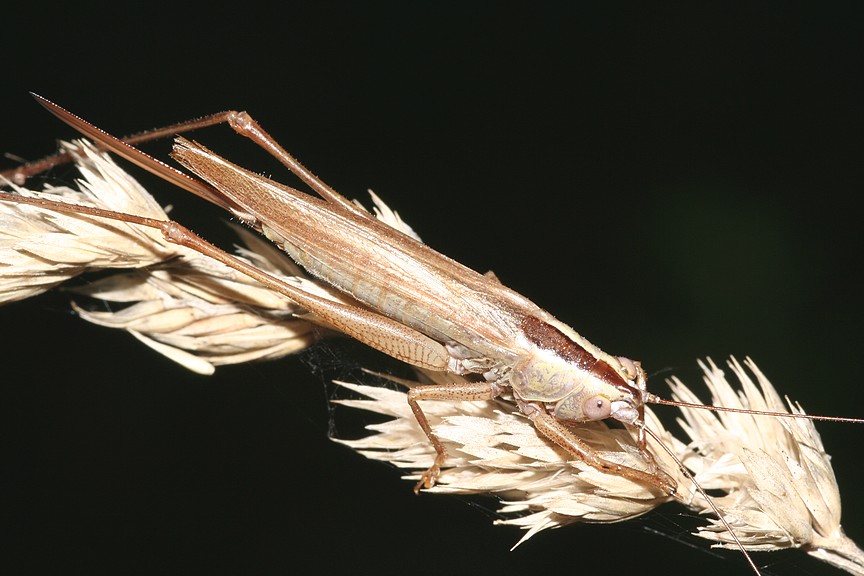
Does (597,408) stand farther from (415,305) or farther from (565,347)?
(415,305)

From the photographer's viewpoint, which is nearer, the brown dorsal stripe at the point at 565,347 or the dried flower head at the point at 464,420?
Answer: the dried flower head at the point at 464,420

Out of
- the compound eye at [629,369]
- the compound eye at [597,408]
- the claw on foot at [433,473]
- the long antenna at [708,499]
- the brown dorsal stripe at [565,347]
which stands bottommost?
the long antenna at [708,499]

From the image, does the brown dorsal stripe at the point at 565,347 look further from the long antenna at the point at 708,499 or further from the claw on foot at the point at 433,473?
the claw on foot at the point at 433,473

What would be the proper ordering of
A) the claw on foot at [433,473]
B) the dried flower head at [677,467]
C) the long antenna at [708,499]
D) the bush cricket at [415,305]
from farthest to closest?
the bush cricket at [415,305] → the claw on foot at [433,473] → the dried flower head at [677,467] → the long antenna at [708,499]

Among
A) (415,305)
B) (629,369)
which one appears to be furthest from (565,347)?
(415,305)

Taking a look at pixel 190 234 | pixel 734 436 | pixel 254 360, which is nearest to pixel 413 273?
pixel 254 360

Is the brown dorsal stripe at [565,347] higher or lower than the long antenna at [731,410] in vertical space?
higher

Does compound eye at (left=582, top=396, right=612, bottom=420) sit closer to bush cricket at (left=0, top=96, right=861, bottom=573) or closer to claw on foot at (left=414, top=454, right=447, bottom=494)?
bush cricket at (left=0, top=96, right=861, bottom=573)

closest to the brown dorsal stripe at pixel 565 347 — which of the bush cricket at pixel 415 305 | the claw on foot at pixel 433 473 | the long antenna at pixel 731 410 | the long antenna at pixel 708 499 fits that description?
the bush cricket at pixel 415 305
